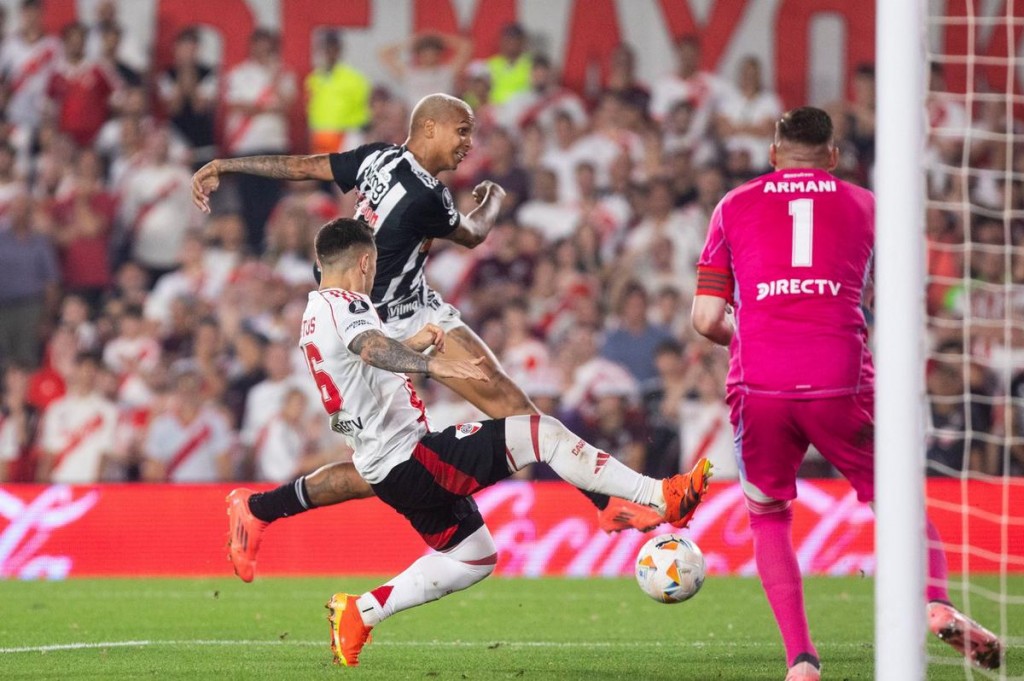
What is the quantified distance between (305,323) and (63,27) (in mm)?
11646

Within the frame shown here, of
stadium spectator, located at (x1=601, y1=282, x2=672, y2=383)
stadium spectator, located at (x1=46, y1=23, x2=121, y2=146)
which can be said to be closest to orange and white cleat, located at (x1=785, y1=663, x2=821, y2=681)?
stadium spectator, located at (x1=601, y1=282, x2=672, y2=383)

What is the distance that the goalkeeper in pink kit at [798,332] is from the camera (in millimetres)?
5957

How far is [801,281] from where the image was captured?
19.7ft

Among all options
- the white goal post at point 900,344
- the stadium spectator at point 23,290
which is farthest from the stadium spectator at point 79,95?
the white goal post at point 900,344

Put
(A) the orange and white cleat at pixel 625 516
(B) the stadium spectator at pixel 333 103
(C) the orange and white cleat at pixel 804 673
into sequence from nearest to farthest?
(C) the orange and white cleat at pixel 804 673 → (A) the orange and white cleat at pixel 625 516 → (B) the stadium spectator at pixel 333 103

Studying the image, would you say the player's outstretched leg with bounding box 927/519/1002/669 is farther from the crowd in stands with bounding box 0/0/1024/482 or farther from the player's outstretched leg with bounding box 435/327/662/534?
the crowd in stands with bounding box 0/0/1024/482

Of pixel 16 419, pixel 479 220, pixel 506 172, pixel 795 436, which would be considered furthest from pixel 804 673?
pixel 506 172

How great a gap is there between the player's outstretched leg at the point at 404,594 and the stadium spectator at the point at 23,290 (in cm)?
876

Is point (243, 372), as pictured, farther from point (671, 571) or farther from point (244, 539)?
point (671, 571)

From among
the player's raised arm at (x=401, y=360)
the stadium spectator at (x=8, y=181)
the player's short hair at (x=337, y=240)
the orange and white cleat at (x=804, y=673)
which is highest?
the player's short hair at (x=337, y=240)

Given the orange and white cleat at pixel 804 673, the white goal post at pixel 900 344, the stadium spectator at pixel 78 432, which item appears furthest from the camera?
the stadium spectator at pixel 78 432

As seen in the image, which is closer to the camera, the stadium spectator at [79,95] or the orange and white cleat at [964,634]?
the orange and white cleat at [964,634]

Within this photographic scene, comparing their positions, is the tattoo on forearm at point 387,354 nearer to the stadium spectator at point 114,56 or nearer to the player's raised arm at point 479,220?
the player's raised arm at point 479,220

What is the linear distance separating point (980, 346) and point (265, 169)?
25.6 ft
